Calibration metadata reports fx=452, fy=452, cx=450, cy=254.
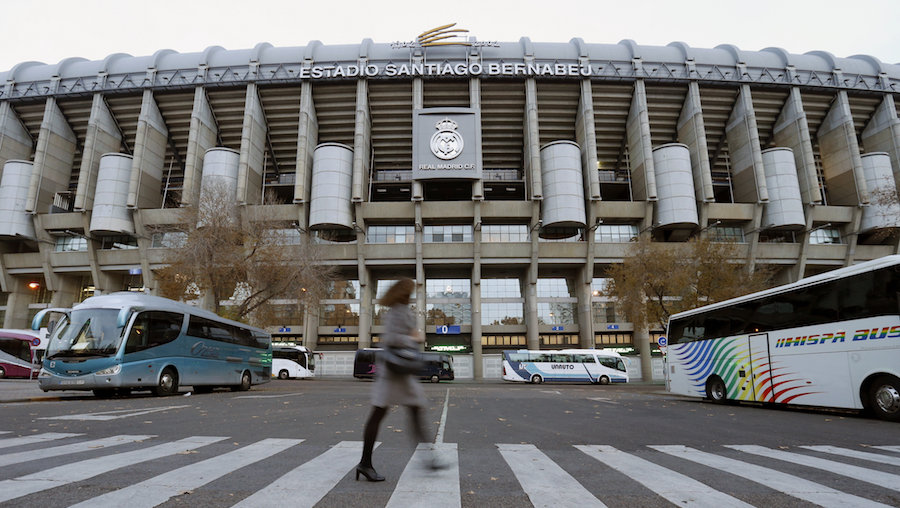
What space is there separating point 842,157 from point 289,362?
173ft

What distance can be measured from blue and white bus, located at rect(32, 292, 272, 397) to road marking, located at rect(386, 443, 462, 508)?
13.0 meters

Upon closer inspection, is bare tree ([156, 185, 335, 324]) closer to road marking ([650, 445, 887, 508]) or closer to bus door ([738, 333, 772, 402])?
bus door ([738, 333, 772, 402])

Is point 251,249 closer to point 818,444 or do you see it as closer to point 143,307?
point 143,307

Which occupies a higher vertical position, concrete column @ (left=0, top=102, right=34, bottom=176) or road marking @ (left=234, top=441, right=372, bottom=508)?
concrete column @ (left=0, top=102, right=34, bottom=176)

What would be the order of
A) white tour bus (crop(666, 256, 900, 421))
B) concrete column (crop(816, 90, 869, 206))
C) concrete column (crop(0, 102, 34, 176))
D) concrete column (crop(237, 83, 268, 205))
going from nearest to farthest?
white tour bus (crop(666, 256, 900, 421)), concrete column (crop(237, 83, 268, 205)), concrete column (crop(816, 90, 869, 206)), concrete column (crop(0, 102, 34, 176))

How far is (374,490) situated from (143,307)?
14.5m

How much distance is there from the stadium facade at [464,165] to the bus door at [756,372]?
2515 cm

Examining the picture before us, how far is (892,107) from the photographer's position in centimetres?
4319

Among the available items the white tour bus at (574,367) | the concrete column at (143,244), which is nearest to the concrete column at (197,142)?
the concrete column at (143,244)

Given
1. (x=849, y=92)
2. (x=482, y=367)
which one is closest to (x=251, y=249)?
(x=482, y=367)

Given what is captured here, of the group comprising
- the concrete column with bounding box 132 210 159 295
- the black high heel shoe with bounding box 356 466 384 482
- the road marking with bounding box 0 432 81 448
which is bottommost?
the road marking with bounding box 0 432 81 448

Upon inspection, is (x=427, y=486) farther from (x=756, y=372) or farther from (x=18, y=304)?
(x=18, y=304)

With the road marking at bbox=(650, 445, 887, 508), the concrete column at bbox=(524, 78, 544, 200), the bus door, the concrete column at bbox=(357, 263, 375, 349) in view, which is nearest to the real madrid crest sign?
the concrete column at bbox=(524, 78, 544, 200)

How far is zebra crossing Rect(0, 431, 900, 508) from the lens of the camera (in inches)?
130
